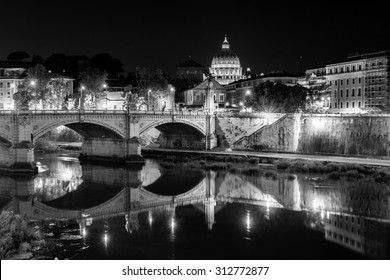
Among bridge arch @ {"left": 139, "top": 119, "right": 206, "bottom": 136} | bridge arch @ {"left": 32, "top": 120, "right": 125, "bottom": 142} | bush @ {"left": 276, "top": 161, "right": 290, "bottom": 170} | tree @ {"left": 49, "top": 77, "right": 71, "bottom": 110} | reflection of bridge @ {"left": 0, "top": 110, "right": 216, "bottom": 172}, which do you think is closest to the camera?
reflection of bridge @ {"left": 0, "top": 110, "right": 216, "bottom": 172}

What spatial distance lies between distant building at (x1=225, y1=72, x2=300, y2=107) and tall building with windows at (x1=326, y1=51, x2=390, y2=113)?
849 inches

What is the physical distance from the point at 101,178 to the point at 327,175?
1773 centimetres

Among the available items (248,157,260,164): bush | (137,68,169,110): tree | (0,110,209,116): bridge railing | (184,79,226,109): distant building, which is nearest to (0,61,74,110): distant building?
(137,68,169,110): tree

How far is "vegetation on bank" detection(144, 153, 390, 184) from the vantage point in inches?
1681

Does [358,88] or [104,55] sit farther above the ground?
[104,55]

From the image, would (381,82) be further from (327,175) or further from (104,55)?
(104,55)

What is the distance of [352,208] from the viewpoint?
32.7 m

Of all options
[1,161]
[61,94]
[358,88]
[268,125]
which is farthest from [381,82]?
[1,161]

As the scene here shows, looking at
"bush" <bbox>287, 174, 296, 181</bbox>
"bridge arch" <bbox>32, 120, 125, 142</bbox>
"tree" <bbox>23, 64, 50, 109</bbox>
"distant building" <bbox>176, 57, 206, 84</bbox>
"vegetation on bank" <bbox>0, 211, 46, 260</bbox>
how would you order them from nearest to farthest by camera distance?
"vegetation on bank" <bbox>0, 211, 46, 260</bbox> < "bush" <bbox>287, 174, 296, 181</bbox> < "bridge arch" <bbox>32, 120, 125, 142</bbox> < "tree" <bbox>23, 64, 50, 109</bbox> < "distant building" <bbox>176, 57, 206, 84</bbox>

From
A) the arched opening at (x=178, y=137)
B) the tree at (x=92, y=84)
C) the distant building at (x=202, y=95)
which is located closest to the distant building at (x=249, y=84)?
the distant building at (x=202, y=95)

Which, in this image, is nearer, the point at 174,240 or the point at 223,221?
the point at 174,240

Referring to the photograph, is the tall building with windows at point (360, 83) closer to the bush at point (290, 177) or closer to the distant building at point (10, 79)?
the bush at point (290, 177)

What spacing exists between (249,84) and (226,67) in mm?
40641

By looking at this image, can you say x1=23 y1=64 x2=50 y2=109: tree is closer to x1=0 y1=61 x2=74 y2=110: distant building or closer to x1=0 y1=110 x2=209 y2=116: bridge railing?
x1=0 y1=61 x2=74 y2=110: distant building
